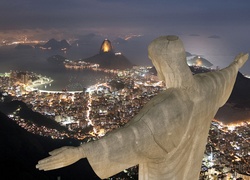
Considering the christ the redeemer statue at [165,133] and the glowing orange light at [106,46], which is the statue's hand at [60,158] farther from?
the glowing orange light at [106,46]

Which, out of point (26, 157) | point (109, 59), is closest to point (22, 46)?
point (109, 59)

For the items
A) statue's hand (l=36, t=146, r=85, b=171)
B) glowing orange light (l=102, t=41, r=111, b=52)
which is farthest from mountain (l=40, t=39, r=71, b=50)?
statue's hand (l=36, t=146, r=85, b=171)

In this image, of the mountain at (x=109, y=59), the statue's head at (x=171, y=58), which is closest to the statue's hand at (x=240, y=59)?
the statue's head at (x=171, y=58)

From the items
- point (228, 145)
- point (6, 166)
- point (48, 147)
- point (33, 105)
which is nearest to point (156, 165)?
point (6, 166)

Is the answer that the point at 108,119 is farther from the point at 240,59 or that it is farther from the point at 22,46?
the point at 22,46

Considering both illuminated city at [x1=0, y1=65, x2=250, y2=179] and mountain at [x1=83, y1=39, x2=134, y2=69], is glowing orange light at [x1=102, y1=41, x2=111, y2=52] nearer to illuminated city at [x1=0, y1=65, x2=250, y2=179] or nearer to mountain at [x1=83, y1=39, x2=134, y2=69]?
mountain at [x1=83, y1=39, x2=134, y2=69]

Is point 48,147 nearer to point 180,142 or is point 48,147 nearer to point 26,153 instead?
point 26,153
